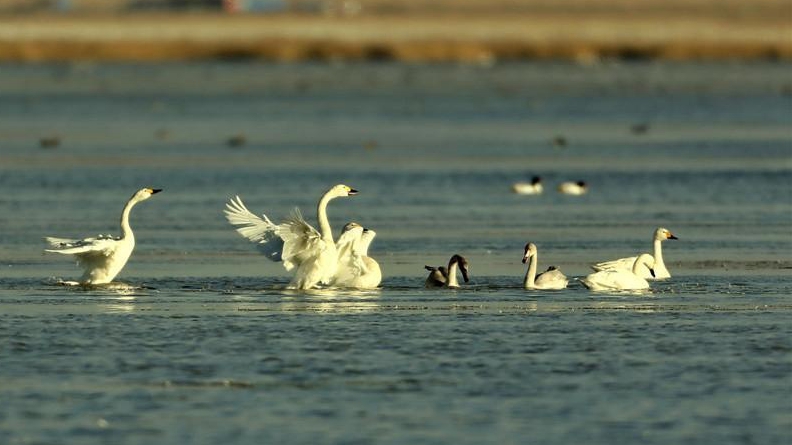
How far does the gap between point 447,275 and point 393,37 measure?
345ft

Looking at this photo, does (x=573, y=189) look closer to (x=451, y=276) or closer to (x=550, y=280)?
(x=451, y=276)

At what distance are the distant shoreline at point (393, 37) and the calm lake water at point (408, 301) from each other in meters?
56.3

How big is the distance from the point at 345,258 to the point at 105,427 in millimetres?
6741

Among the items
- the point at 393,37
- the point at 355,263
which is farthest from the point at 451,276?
the point at 393,37

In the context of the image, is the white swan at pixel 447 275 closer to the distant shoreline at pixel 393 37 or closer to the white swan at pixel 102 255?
the white swan at pixel 102 255

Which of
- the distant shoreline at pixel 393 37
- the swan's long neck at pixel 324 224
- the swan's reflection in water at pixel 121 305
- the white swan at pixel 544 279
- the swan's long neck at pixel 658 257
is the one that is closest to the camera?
the swan's reflection in water at pixel 121 305

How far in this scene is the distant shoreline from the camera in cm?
9675

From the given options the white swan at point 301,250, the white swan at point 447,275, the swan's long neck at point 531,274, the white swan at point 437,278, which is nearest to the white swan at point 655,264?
the swan's long neck at point 531,274

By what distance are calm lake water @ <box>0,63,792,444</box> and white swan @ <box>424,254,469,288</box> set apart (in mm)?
137

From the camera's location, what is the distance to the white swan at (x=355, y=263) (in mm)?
16641

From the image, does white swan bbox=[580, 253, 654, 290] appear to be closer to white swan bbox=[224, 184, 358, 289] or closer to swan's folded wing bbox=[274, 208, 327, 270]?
white swan bbox=[224, 184, 358, 289]

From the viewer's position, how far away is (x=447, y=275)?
55.1 feet

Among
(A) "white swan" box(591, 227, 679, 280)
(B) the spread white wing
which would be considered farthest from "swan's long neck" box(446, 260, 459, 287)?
(B) the spread white wing

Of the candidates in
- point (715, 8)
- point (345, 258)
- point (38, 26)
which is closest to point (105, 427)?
point (345, 258)
